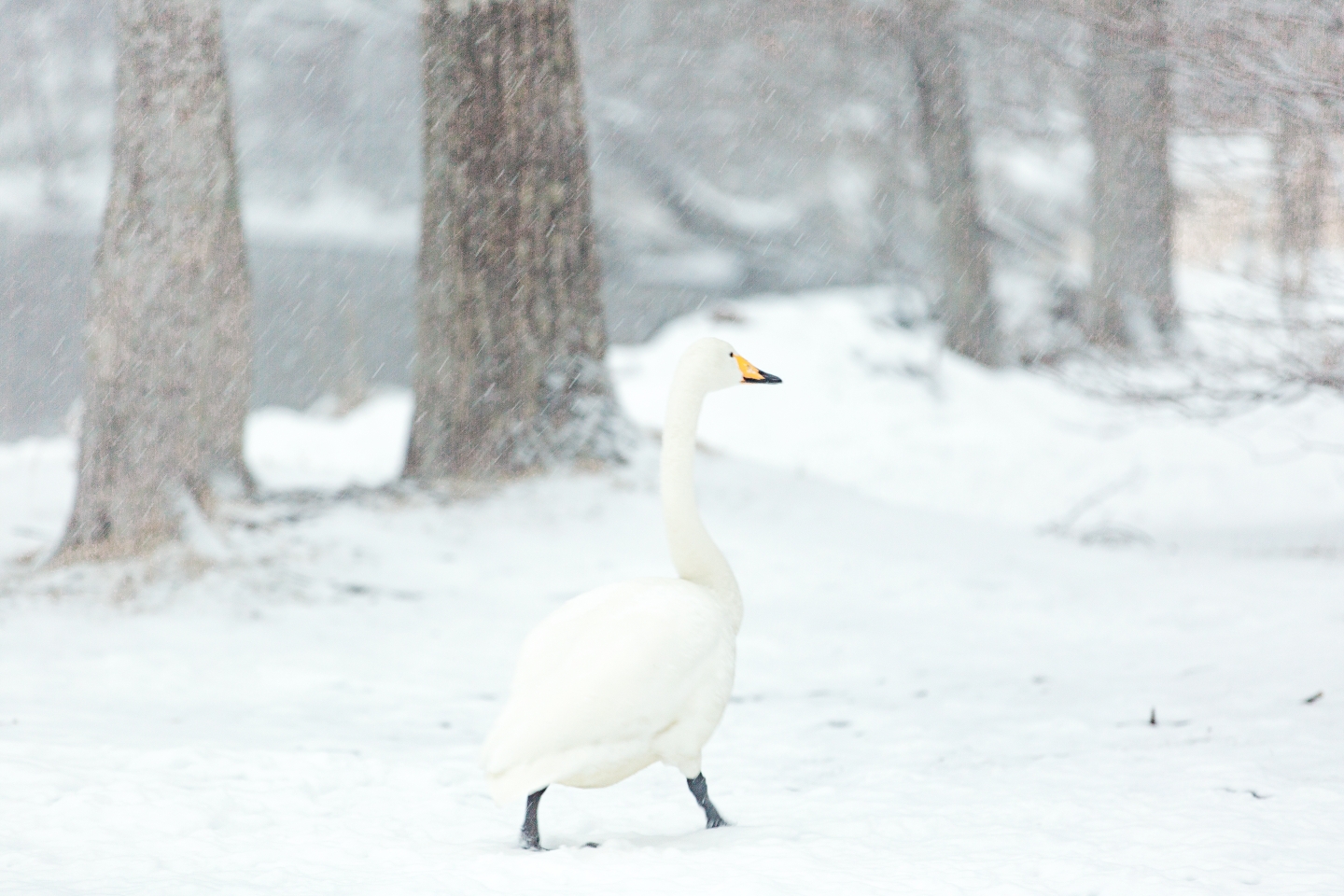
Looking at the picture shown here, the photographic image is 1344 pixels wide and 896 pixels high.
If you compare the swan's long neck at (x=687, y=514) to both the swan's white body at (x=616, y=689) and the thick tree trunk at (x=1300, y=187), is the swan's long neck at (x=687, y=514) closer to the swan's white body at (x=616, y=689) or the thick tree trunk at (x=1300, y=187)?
the swan's white body at (x=616, y=689)

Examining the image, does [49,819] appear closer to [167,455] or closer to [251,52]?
[167,455]

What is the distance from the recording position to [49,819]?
345 centimetres

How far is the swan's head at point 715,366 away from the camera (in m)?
3.74

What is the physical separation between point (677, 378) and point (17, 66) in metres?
18.5

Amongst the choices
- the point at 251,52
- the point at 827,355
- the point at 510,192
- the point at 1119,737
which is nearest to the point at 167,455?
the point at 510,192

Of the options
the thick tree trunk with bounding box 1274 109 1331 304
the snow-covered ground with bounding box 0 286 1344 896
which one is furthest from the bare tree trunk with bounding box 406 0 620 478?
the thick tree trunk with bounding box 1274 109 1331 304

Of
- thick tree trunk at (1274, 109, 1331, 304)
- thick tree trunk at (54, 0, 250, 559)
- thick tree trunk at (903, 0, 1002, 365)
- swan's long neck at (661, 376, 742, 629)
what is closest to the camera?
swan's long neck at (661, 376, 742, 629)

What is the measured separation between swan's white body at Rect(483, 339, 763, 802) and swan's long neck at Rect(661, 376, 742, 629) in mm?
31

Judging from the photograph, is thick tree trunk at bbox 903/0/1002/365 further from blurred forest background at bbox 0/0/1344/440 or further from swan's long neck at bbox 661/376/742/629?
swan's long neck at bbox 661/376/742/629

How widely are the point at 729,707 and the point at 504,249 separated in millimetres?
→ 4178

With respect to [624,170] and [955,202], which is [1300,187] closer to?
[955,202]

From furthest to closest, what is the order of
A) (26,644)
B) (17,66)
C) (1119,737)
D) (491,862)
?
(17,66) → (26,644) → (1119,737) → (491,862)

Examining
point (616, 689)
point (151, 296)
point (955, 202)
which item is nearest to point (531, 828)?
point (616, 689)

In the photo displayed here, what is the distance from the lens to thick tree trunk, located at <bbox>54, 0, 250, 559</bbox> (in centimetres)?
705
